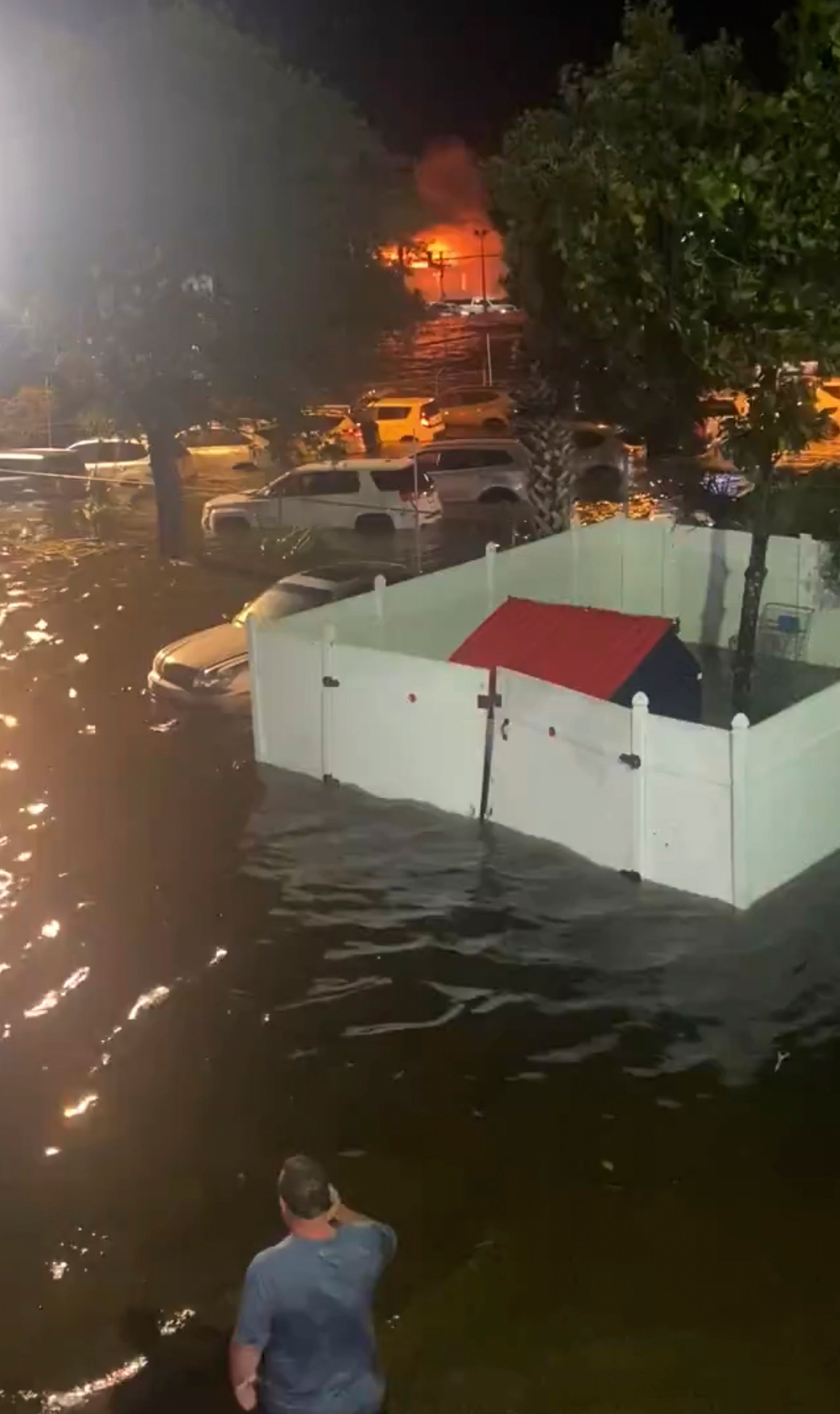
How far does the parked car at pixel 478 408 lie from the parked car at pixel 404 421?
23.6 inches

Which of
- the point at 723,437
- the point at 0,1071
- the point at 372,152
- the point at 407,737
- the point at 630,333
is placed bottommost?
A: the point at 0,1071

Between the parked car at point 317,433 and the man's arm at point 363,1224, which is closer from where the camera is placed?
the man's arm at point 363,1224

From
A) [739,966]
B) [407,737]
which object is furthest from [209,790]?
[739,966]

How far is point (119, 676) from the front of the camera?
18.1 m

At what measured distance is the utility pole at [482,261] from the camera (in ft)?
170

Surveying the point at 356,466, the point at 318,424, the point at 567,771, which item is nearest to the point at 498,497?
the point at 356,466

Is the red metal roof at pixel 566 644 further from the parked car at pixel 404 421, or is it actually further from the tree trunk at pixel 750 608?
the parked car at pixel 404 421

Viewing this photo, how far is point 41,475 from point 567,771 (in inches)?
1000

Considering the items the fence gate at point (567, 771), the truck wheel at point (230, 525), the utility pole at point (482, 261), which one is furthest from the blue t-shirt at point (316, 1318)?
the utility pole at point (482, 261)

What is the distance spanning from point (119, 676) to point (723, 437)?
323 inches

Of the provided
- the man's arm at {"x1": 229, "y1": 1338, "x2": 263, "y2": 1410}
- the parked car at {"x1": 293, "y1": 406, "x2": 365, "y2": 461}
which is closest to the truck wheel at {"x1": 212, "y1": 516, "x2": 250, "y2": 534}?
the parked car at {"x1": 293, "y1": 406, "x2": 365, "y2": 461}

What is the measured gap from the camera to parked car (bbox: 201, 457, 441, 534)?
2700cm

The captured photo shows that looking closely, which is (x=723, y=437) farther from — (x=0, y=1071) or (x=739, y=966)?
(x=0, y=1071)

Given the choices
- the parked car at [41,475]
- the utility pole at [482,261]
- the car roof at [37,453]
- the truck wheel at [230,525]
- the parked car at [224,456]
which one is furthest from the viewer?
the utility pole at [482,261]
